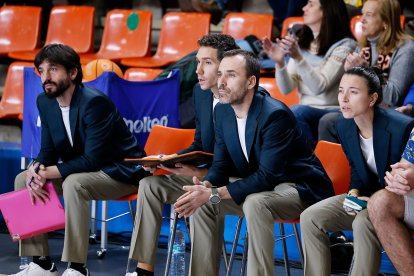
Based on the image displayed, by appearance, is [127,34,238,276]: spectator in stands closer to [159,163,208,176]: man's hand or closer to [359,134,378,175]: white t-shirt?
[159,163,208,176]: man's hand

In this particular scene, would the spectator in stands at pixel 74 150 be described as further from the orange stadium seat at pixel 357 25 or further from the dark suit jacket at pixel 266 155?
the orange stadium seat at pixel 357 25

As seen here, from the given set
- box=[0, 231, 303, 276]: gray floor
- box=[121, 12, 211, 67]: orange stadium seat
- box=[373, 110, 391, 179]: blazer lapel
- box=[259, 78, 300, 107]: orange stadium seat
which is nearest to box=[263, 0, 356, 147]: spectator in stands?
box=[259, 78, 300, 107]: orange stadium seat

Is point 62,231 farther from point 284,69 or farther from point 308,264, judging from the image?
point 308,264

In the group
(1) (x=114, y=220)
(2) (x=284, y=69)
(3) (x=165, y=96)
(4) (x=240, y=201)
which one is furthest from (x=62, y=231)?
(4) (x=240, y=201)

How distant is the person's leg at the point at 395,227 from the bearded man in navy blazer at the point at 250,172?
56 centimetres

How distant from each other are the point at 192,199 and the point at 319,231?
64 cm

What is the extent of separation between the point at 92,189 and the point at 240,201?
107 cm

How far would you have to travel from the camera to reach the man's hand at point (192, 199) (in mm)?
4625

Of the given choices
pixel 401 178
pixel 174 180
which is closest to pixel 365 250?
pixel 401 178

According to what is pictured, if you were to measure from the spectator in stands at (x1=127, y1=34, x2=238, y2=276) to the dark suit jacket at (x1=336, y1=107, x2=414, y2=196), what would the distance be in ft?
2.84

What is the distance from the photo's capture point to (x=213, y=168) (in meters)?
4.92

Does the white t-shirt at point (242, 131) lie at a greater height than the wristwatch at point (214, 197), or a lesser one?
greater

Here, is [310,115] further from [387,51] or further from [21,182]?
[21,182]

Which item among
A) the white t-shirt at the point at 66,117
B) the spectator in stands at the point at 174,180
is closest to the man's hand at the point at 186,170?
the spectator in stands at the point at 174,180
